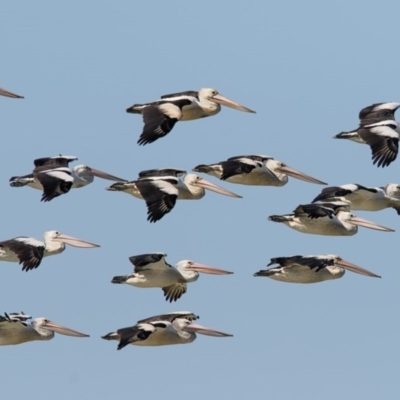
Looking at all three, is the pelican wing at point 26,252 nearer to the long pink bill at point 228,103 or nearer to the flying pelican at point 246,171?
the flying pelican at point 246,171

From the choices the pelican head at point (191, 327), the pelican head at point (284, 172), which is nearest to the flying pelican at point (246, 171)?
the pelican head at point (284, 172)

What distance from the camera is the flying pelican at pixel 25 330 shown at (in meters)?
38.1

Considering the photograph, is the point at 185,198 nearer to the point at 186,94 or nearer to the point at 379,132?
the point at 186,94

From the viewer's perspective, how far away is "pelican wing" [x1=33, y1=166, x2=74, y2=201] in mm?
36969

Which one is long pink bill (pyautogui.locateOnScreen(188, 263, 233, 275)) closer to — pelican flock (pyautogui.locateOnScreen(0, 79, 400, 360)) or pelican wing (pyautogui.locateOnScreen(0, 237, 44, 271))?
pelican flock (pyautogui.locateOnScreen(0, 79, 400, 360))

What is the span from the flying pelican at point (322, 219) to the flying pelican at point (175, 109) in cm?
225

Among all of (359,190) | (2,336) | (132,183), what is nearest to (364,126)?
(359,190)

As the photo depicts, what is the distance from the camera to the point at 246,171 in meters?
38.3

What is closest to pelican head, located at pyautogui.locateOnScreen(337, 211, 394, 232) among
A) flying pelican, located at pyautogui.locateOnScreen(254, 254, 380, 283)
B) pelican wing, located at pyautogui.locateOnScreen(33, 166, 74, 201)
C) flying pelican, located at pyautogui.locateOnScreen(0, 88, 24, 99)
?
flying pelican, located at pyautogui.locateOnScreen(254, 254, 380, 283)

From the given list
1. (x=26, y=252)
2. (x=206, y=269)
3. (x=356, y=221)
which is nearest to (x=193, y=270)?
(x=206, y=269)

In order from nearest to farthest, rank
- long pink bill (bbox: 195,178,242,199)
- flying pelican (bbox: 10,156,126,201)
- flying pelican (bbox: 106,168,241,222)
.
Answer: flying pelican (bbox: 106,168,241,222) → flying pelican (bbox: 10,156,126,201) → long pink bill (bbox: 195,178,242,199)

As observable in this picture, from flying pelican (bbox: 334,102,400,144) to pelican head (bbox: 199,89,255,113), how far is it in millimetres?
1842

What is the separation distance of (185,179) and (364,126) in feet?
9.91

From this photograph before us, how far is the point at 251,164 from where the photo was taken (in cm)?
3847
